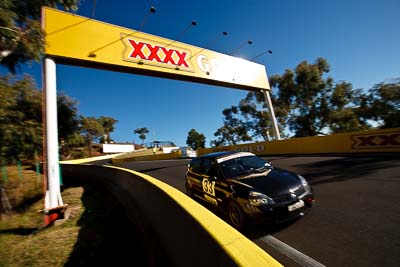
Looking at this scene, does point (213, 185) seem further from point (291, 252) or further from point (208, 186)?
point (291, 252)

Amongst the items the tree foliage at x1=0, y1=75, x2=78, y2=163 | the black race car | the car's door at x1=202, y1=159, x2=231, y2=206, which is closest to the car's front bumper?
the black race car

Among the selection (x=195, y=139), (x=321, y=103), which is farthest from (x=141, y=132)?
(x=321, y=103)

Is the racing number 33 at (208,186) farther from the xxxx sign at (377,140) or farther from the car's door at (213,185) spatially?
the xxxx sign at (377,140)

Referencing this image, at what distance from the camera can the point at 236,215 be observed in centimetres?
411

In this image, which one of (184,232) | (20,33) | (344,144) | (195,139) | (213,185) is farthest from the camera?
(195,139)

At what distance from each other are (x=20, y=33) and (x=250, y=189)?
26.0 feet

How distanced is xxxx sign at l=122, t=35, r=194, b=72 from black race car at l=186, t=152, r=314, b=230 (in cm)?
874

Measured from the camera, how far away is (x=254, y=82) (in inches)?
699

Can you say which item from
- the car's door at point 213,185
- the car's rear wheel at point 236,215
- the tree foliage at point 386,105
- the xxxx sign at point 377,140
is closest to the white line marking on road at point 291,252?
the car's rear wheel at point 236,215

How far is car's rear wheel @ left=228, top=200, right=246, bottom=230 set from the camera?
3.92 meters

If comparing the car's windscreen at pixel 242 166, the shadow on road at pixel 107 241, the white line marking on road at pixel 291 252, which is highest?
the car's windscreen at pixel 242 166

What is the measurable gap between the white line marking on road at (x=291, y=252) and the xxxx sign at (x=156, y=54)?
431 inches

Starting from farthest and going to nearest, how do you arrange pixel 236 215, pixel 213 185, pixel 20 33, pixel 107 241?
pixel 20 33 → pixel 107 241 → pixel 213 185 → pixel 236 215

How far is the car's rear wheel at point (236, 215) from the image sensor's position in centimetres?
392
